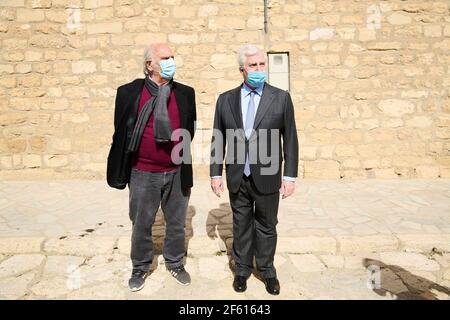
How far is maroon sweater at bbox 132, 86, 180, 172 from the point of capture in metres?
2.66

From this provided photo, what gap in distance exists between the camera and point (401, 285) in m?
2.84

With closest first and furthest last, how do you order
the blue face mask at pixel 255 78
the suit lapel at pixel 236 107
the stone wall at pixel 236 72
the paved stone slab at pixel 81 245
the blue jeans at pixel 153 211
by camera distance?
1. the blue face mask at pixel 255 78
2. the suit lapel at pixel 236 107
3. the blue jeans at pixel 153 211
4. the paved stone slab at pixel 81 245
5. the stone wall at pixel 236 72

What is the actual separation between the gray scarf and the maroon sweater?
0.16 feet

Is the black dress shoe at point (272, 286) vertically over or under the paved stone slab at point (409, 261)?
over

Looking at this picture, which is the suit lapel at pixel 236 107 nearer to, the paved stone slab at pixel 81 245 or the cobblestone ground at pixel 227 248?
the cobblestone ground at pixel 227 248

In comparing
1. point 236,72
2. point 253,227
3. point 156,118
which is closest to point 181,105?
point 156,118

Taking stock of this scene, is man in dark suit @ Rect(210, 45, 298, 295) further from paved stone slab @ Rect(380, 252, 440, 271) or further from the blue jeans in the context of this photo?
paved stone slab @ Rect(380, 252, 440, 271)

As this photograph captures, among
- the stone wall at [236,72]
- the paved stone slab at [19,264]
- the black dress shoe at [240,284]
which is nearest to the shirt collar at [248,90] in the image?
the black dress shoe at [240,284]

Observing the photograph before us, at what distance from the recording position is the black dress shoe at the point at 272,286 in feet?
8.87

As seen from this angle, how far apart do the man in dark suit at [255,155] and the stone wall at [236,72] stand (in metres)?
3.35

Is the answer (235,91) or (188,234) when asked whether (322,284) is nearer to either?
(188,234)

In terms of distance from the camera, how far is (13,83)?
19.3 ft

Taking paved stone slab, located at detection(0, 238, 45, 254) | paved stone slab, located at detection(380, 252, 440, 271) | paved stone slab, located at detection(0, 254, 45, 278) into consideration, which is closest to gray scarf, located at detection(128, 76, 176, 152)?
paved stone slab, located at detection(0, 254, 45, 278)
